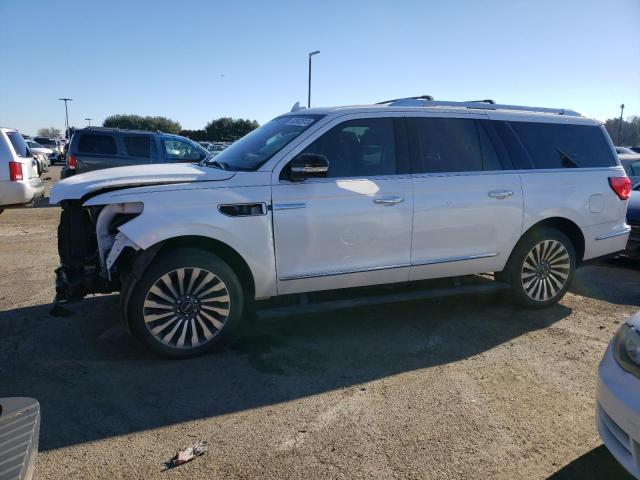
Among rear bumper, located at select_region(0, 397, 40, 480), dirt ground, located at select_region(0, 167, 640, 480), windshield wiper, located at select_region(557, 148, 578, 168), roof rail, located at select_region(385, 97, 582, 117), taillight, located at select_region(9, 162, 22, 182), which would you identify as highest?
roof rail, located at select_region(385, 97, 582, 117)

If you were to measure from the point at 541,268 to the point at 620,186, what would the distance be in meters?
1.32

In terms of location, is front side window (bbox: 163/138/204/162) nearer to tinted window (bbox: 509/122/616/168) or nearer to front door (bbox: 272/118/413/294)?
front door (bbox: 272/118/413/294)

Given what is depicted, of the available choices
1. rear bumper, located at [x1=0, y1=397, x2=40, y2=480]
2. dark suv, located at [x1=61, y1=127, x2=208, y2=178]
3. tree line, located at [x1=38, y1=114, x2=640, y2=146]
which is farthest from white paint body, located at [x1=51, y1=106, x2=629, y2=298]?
tree line, located at [x1=38, y1=114, x2=640, y2=146]

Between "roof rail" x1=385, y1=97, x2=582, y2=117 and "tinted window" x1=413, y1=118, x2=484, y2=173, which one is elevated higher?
"roof rail" x1=385, y1=97, x2=582, y2=117

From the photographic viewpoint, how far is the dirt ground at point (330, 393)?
2.75 meters

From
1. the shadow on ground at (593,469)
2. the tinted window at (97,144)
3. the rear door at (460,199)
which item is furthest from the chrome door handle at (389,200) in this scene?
the tinted window at (97,144)

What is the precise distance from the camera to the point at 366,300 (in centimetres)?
452

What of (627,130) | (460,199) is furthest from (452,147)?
(627,130)

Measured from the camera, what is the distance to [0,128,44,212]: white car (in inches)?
341

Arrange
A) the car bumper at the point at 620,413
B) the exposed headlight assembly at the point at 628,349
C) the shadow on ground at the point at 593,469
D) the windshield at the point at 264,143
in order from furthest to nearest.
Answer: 1. the windshield at the point at 264,143
2. the shadow on ground at the point at 593,469
3. the exposed headlight assembly at the point at 628,349
4. the car bumper at the point at 620,413

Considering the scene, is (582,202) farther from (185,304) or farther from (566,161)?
(185,304)

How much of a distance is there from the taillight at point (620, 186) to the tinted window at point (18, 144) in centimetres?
937

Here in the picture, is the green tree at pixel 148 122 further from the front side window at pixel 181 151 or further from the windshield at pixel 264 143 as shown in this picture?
the windshield at pixel 264 143

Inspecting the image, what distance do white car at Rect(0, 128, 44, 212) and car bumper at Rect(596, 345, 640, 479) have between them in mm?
9240
